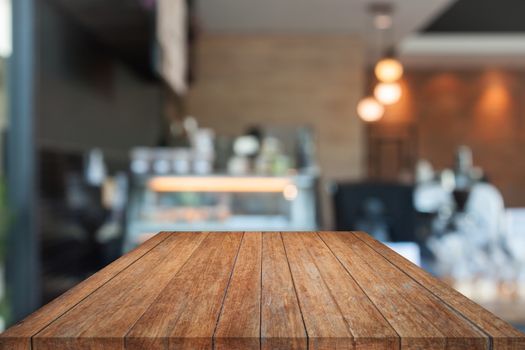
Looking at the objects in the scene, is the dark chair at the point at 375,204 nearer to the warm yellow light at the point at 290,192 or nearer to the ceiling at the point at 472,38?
the warm yellow light at the point at 290,192

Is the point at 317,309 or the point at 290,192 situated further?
the point at 290,192

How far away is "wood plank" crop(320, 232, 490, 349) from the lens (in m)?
0.34

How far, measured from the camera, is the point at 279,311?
38 cm

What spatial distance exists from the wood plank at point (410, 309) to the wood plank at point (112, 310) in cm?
17

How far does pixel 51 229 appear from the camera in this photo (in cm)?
295

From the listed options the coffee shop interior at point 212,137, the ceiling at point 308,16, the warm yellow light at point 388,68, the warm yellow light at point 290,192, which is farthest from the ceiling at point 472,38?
the warm yellow light at point 290,192

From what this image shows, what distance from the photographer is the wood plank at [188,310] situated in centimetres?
34

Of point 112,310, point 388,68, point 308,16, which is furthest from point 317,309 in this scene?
point 308,16

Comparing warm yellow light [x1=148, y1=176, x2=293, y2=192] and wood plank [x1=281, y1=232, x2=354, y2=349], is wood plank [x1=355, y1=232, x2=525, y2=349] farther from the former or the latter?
warm yellow light [x1=148, y1=176, x2=293, y2=192]

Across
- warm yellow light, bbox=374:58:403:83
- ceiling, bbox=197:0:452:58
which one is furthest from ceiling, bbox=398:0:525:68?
warm yellow light, bbox=374:58:403:83

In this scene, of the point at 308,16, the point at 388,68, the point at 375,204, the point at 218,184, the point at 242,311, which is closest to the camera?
the point at 242,311

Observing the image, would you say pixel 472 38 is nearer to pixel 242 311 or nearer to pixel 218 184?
pixel 218 184

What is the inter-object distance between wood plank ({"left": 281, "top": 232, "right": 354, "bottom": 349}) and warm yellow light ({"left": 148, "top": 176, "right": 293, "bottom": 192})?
216 cm

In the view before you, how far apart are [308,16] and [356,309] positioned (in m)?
6.70
